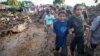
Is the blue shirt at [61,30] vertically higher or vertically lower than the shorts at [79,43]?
higher

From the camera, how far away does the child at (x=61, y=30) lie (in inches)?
253

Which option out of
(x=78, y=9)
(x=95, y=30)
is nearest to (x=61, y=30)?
(x=78, y=9)

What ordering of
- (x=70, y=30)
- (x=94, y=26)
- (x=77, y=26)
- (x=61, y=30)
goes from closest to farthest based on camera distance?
(x=94, y=26) < (x=70, y=30) < (x=61, y=30) < (x=77, y=26)

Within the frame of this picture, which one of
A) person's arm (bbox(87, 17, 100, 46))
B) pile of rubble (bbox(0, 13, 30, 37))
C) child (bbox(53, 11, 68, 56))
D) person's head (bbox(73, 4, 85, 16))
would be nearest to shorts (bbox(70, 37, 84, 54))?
child (bbox(53, 11, 68, 56))

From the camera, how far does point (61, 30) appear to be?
649 cm

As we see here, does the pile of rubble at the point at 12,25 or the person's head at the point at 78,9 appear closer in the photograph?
the person's head at the point at 78,9

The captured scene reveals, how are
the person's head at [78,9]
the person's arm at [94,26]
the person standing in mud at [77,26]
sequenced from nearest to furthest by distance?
the person's arm at [94,26] → the person's head at [78,9] → the person standing in mud at [77,26]

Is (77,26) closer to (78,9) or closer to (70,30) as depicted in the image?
(70,30)

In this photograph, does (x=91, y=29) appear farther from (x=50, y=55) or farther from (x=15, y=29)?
(x=15, y=29)

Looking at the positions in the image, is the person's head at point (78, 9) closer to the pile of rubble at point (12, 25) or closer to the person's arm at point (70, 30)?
the person's arm at point (70, 30)

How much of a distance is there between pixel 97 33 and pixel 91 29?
20cm

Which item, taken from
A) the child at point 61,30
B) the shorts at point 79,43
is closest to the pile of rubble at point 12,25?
the shorts at point 79,43

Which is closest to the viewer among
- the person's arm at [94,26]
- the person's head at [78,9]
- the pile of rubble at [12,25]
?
the person's arm at [94,26]

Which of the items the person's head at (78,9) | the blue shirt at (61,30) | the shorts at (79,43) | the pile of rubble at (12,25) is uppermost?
the person's head at (78,9)
